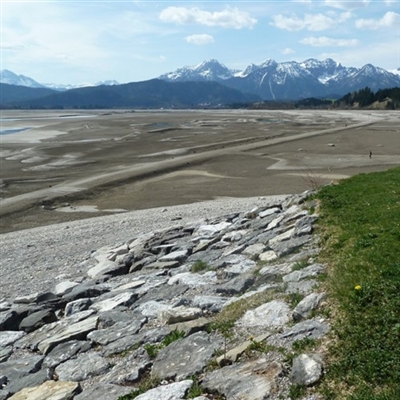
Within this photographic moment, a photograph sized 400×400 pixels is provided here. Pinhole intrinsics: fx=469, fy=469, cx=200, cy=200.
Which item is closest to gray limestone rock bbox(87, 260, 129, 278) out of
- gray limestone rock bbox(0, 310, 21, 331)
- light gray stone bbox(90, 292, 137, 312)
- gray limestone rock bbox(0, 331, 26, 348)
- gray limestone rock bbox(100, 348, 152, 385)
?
light gray stone bbox(90, 292, 137, 312)

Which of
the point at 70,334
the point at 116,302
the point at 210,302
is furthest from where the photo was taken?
the point at 116,302

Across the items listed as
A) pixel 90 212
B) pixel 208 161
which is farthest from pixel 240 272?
pixel 208 161

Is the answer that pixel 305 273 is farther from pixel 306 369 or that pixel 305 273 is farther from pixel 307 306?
pixel 306 369

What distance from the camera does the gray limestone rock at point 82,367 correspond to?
8.59 m

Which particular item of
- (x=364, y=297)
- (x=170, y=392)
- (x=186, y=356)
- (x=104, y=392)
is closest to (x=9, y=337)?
(x=104, y=392)

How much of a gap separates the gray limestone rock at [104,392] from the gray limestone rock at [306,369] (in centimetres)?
267

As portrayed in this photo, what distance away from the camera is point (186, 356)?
798 centimetres

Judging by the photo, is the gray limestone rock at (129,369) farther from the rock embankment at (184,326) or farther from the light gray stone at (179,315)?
the light gray stone at (179,315)

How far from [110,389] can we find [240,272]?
5.30 meters

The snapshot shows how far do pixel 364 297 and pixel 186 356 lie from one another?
10.2 ft

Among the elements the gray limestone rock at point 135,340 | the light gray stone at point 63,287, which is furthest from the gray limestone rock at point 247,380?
the light gray stone at point 63,287

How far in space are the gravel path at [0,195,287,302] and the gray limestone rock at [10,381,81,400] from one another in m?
7.32

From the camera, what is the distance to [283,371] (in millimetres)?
6738

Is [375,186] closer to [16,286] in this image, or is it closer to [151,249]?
[151,249]
